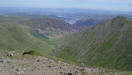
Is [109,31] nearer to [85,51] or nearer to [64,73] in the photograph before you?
[85,51]

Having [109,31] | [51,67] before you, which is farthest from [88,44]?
[51,67]

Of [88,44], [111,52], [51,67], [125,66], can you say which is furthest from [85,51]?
[51,67]

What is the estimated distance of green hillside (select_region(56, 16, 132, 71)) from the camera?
12329 cm

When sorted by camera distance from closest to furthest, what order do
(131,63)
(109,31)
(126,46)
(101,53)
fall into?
1. (131,63)
2. (126,46)
3. (101,53)
4. (109,31)

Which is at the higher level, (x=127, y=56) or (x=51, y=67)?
(x=51, y=67)

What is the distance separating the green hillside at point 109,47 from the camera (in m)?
123

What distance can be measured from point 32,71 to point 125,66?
10018 cm

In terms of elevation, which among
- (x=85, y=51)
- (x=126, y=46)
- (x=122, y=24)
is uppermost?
(x=122, y=24)

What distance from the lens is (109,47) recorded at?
150 metres

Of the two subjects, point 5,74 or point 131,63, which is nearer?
point 5,74

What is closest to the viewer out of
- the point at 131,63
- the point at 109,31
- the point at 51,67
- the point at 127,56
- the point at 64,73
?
the point at 64,73

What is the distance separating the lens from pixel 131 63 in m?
110

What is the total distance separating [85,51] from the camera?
166000 mm

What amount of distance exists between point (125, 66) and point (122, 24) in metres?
76.5
